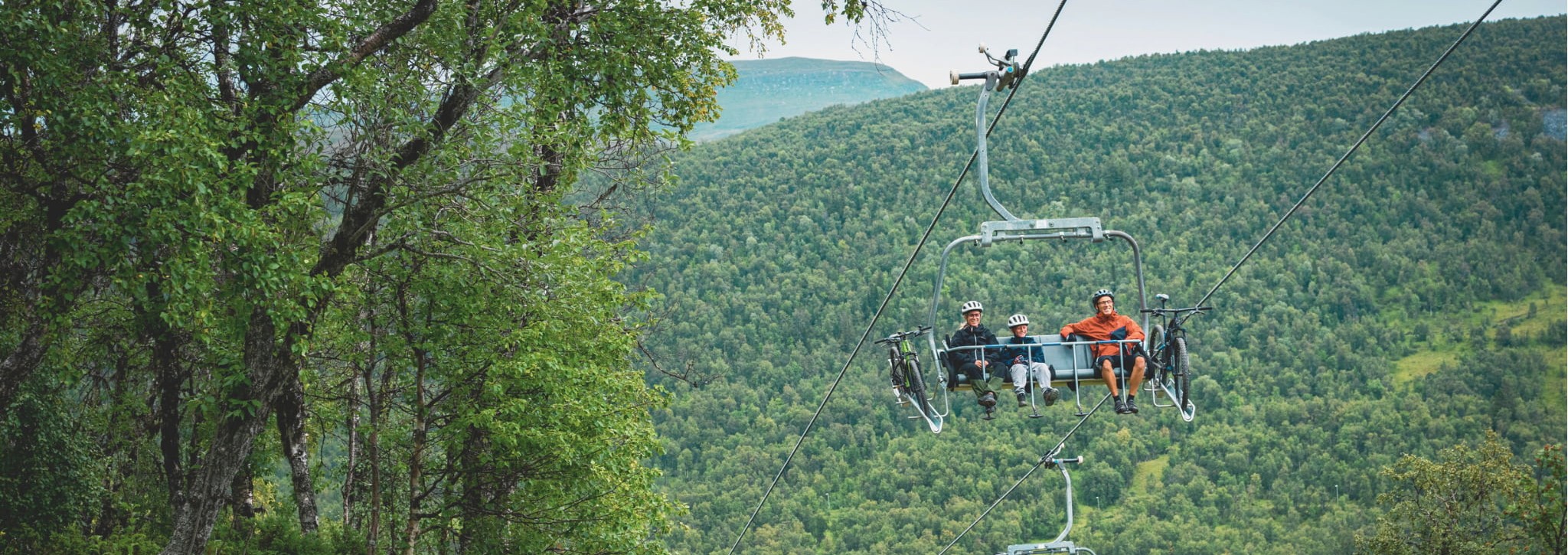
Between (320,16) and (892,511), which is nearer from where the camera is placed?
(320,16)

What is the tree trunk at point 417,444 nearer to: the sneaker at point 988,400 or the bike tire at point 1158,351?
the sneaker at point 988,400

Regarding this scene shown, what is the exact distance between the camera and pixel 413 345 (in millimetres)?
15055

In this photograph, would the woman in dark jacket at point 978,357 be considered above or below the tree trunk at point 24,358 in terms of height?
below

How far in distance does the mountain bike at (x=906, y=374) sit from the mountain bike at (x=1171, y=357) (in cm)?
182

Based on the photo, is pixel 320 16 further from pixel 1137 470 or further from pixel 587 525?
pixel 1137 470

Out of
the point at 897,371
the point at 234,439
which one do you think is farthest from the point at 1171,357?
the point at 234,439

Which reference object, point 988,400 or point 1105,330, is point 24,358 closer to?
point 988,400

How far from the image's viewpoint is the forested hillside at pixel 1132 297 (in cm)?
11775

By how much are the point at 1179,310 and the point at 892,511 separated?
111 m

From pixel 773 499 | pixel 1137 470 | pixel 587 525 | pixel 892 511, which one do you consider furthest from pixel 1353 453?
pixel 587 525

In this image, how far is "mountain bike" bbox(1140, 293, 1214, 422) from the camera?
10234 millimetres

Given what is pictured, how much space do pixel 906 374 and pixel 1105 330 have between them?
189cm

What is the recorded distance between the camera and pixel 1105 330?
472 inches

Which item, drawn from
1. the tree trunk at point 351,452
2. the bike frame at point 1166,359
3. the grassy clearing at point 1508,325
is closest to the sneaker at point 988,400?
the bike frame at point 1166,359
